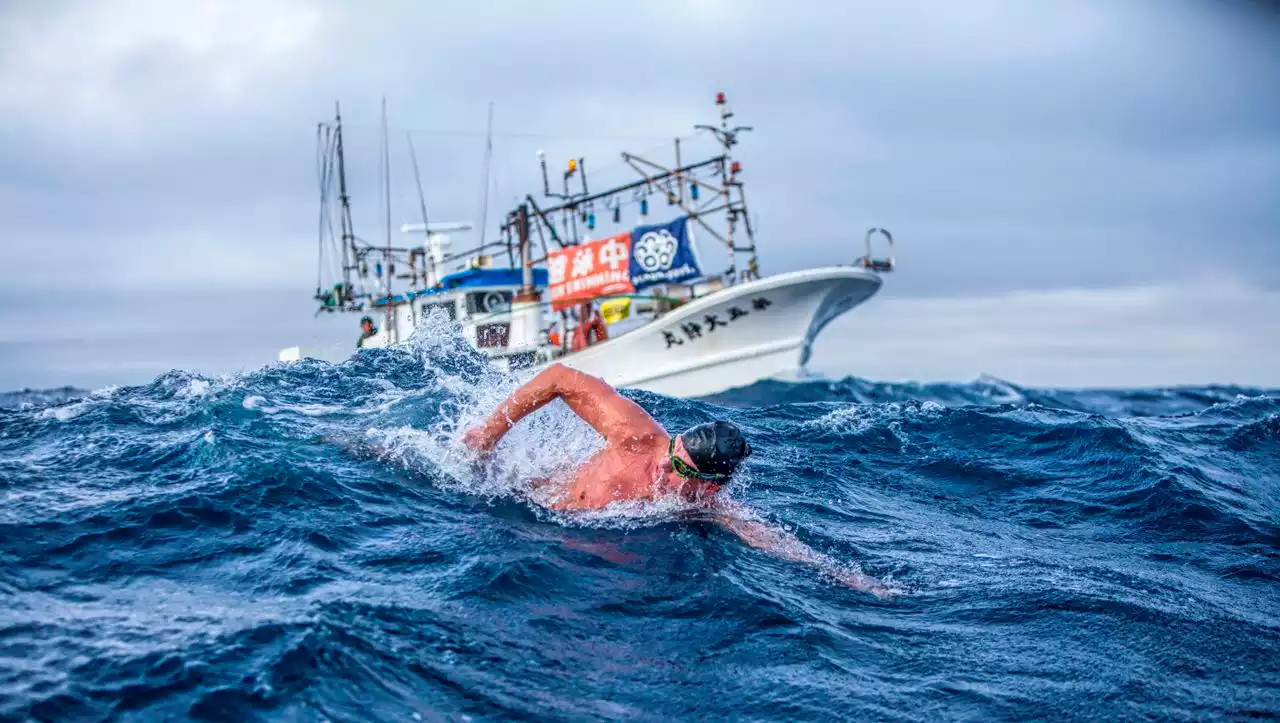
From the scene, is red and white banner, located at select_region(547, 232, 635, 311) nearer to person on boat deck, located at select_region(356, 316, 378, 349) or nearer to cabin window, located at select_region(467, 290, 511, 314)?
cabin window, located at select_region(467, 290, 511, 314)

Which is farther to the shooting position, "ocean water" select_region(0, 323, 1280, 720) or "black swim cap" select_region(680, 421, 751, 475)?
"black swim cap" select_region(680, 421, 751, 475)

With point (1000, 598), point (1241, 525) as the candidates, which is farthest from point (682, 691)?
point (1241, 525)

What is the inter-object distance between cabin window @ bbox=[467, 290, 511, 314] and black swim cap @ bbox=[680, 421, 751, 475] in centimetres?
2008

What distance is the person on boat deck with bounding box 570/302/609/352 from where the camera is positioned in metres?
24.1

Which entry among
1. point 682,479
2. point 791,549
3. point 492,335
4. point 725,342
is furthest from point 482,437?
point 492,335

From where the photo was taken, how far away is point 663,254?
2286 cm

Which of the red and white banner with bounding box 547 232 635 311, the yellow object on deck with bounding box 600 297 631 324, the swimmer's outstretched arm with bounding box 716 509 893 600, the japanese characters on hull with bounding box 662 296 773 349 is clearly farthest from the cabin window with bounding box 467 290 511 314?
the swimmer's outstretched arm with bounding box 716 509 893 600

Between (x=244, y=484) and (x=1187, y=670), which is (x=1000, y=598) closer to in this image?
(x=1187, y=670)

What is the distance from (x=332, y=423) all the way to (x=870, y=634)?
620cm

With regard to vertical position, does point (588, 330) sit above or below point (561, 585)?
above

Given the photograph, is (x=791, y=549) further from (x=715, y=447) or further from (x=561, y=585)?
(x=561, y=585)

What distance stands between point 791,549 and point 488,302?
20761 mm

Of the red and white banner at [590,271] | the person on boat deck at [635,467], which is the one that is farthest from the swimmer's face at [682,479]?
the red and white banner at [590,271]

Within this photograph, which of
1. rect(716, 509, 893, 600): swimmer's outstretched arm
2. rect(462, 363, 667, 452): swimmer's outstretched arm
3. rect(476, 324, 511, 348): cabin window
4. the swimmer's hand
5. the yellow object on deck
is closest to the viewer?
rect(716, 509, 893, 600): swimmer's outstretched arm
